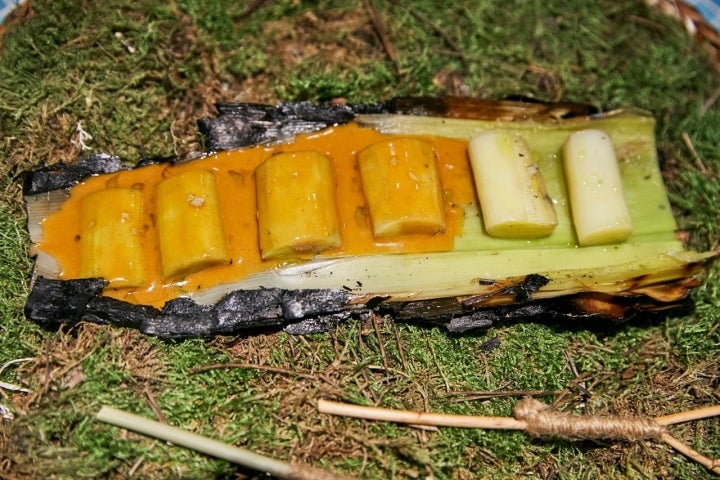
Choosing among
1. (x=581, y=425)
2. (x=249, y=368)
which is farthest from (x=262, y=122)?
(x=581, y=425)

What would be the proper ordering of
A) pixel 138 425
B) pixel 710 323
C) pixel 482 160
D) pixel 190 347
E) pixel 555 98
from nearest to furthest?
pixel 138 425 < pixel 190 347 < pixel 482 160 < pixel 710 323 < pixel 555 98

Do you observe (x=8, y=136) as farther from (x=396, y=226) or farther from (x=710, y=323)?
(x=710, y=323)

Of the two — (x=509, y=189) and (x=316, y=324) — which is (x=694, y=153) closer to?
(x=509, y=189)

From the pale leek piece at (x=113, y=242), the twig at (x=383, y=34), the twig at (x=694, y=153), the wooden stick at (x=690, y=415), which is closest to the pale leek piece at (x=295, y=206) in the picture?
the pale leek piece at (x=113, y=242)

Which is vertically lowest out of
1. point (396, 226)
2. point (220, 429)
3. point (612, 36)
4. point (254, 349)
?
point (220, 429)

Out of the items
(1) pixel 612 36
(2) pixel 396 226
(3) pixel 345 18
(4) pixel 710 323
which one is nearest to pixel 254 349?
(2) pixel 396 226

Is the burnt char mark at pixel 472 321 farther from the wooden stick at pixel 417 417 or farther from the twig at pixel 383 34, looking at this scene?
the twig at pixel 383 34

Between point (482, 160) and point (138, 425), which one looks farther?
point (482, 160)
